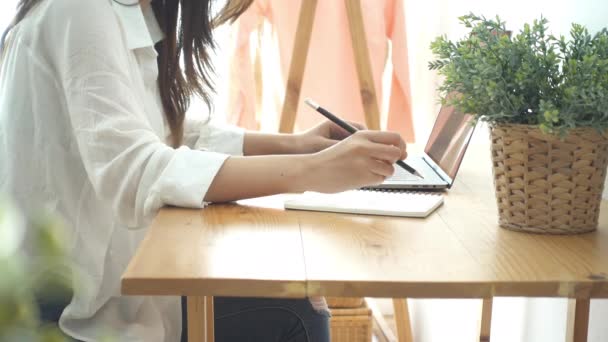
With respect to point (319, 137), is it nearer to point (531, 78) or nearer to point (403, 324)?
point (531, 78)

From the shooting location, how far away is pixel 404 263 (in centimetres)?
78

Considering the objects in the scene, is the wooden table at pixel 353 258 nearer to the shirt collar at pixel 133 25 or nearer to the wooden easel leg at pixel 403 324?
the shirt collar at pixel 133 25

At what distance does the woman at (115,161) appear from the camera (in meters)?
0.99

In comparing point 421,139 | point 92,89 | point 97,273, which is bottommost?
point 421,139

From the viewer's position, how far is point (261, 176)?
3.26 feet

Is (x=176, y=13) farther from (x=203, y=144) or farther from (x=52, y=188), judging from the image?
(x=52, y=188)

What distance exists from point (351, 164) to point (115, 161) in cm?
30

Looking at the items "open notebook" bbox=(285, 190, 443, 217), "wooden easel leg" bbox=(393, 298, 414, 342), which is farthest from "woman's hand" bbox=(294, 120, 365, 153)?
"wooden easel leg" bbox=(393, 298, 414, 342)

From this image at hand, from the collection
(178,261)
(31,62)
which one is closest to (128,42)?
(31,62)

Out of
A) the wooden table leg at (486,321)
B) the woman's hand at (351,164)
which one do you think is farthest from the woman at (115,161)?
the wooden table leg at (486,321)

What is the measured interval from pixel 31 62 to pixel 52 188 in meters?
0.18

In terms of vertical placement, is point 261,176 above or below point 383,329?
above

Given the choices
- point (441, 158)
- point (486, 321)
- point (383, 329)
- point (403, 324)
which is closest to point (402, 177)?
point (441, 158)

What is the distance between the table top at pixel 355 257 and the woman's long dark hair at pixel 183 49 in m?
0.36
